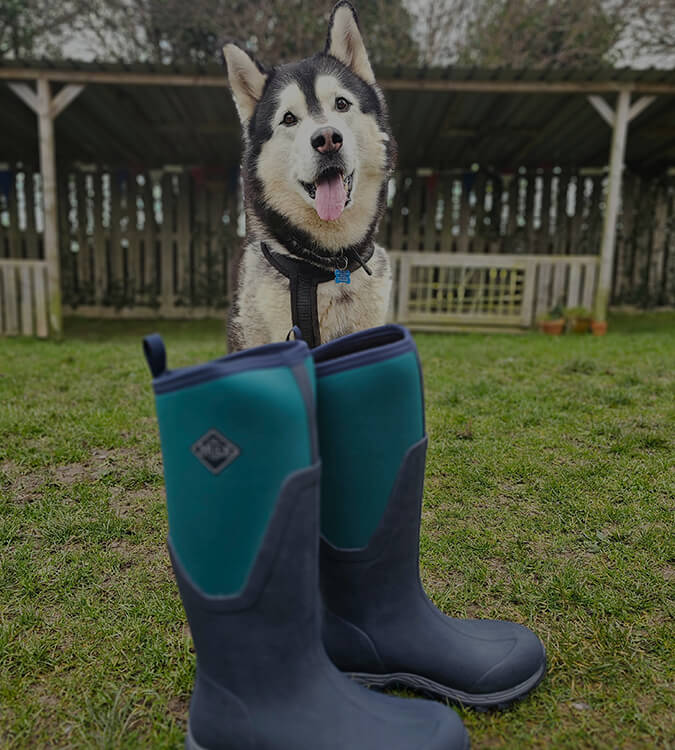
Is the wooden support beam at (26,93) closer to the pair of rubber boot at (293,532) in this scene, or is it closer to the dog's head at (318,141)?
the dog's head at (318,141)

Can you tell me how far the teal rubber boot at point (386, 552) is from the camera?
1042mm

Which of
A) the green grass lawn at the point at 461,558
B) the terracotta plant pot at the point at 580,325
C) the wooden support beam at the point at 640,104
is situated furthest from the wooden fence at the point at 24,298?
the wooden support beam at the point at 640,104

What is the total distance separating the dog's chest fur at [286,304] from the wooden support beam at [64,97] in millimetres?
5741

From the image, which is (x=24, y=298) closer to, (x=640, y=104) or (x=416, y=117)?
(x=416, y=117)

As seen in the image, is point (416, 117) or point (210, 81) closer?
point (210, 81)

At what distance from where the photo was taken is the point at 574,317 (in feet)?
22.2

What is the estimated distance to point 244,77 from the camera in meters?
1.65

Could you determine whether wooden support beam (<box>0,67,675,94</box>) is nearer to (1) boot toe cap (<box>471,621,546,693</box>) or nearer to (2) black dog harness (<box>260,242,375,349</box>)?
(2) black dog harness (<box>260,242,375,349</box>)

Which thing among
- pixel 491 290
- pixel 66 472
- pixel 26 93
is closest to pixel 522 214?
pixel 491 290

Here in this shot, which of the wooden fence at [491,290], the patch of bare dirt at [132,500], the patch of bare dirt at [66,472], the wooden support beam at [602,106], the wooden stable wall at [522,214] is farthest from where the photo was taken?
the wooden stable wall at [522,214]

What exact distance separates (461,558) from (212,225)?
9200 mm

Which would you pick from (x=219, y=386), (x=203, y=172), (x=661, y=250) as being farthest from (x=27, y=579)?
(x=661, y=250)

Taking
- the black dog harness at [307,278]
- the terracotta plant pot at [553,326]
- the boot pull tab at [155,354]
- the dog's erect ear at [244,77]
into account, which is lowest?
the terracotta plant pot at [553,326]

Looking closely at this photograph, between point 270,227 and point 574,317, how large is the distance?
590 centimetres
